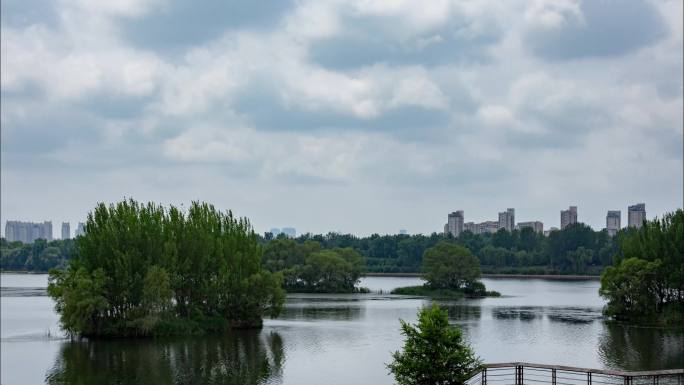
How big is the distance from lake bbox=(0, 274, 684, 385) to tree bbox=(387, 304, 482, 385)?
9.52 meters

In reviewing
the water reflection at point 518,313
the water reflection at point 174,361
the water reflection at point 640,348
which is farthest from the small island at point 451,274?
the water reflection at point 174,361

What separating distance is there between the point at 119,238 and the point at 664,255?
4888 cm

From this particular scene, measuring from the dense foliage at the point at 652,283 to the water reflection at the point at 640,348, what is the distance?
15.3 ft

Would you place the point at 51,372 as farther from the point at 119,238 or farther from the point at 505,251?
the point at 505,251

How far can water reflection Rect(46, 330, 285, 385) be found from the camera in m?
41.2

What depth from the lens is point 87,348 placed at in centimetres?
5338

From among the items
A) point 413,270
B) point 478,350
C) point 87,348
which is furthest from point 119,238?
point 413,270

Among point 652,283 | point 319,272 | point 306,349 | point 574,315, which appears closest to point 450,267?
point 319,272

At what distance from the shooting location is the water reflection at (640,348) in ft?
147

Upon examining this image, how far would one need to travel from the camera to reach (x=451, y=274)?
114 metres

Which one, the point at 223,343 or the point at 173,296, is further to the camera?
the point at 173,296

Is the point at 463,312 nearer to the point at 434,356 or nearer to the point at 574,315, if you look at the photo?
the point at 574,315

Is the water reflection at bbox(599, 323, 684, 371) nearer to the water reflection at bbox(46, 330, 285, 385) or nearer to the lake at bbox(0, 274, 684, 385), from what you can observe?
the lake at bbox(0, 274, 684, 385)

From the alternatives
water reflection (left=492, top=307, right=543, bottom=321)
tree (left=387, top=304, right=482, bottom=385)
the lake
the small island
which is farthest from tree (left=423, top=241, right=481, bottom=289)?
tree (left=387, top=304, right=482, bottom=385)
